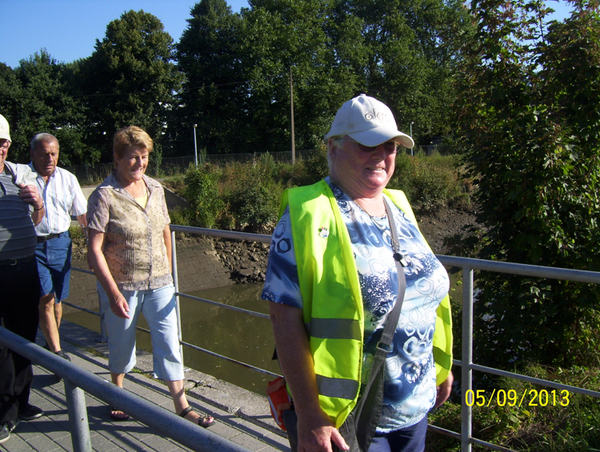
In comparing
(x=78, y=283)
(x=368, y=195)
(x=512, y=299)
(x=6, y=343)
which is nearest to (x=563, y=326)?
(x=512, y=299)

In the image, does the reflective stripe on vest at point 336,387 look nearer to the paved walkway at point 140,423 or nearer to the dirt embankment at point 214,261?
the paved walkway at point 140,423

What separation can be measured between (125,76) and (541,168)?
1492 inches

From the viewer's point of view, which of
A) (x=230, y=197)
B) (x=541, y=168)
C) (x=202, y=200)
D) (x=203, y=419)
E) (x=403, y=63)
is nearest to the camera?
(x=203, y=419)

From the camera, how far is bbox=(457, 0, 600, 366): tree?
4566mm

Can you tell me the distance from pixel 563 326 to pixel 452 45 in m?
3.30

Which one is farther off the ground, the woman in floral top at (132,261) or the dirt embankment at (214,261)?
Result: the woman in floral top at (132,261)

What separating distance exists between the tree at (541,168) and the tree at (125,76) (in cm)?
3466

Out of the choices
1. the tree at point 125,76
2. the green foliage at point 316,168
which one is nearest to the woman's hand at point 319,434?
the green foliage at point 316,168

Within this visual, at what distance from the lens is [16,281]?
9.72 feet

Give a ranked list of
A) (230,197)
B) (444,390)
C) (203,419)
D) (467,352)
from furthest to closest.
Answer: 1. (230,197)
2. (203,419)
3. (467,352)
4. (444,390)

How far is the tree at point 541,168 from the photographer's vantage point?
457 cm

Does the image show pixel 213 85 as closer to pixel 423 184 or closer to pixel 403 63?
pixel 403 63
